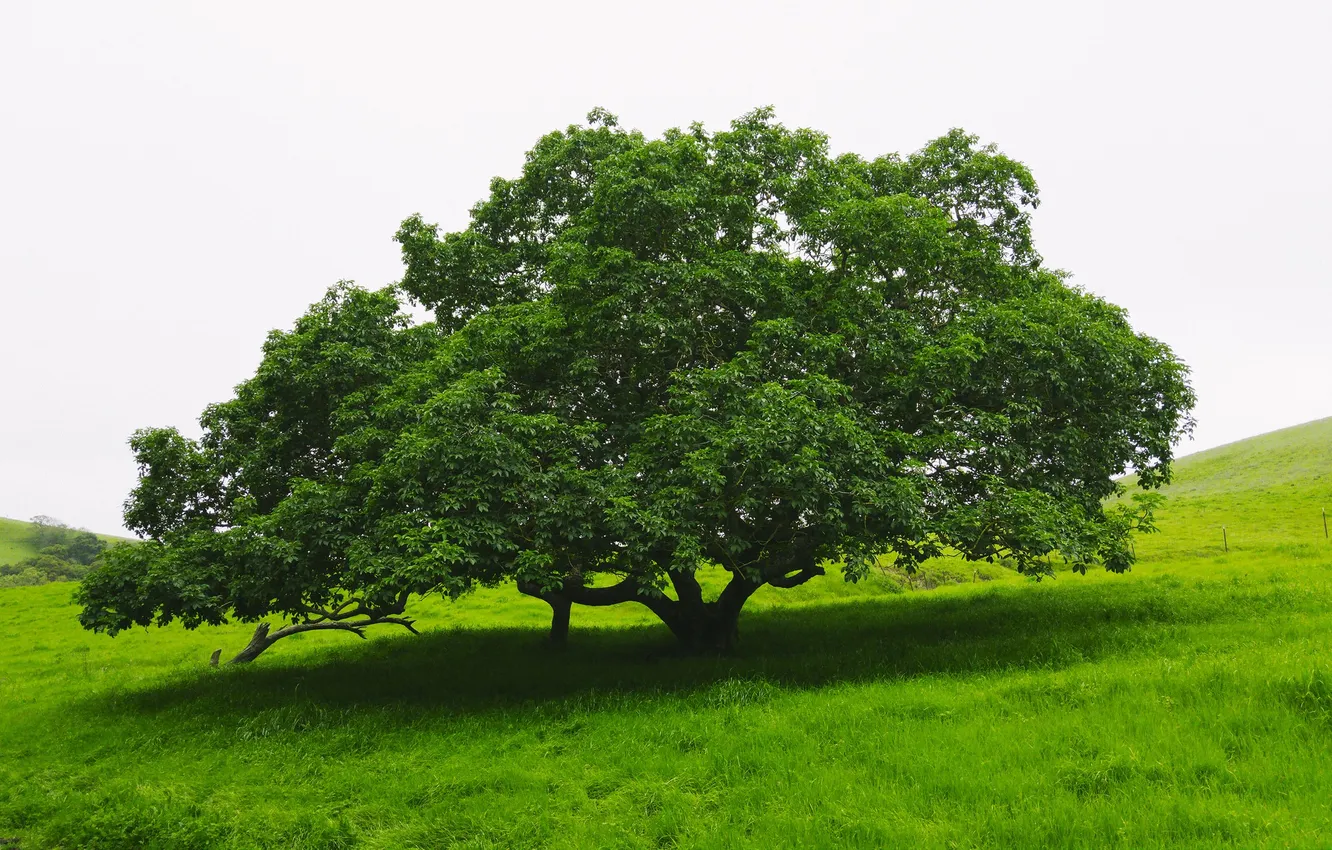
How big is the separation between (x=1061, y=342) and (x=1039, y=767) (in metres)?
9.39

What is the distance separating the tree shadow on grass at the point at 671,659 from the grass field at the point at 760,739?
0.40 feet

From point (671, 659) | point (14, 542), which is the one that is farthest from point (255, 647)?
point (14, 542)

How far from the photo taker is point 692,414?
44.8ft

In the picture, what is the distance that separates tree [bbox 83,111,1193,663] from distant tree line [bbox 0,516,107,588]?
2807 inches

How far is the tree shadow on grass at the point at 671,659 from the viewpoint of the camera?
1441 cm

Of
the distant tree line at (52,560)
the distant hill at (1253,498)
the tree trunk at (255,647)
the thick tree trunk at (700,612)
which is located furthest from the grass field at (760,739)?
the distant tree line at (52,560)

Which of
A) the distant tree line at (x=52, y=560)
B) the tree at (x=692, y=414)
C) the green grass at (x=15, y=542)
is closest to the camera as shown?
the tree at (x=692, y=414)

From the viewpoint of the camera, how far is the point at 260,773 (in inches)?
458

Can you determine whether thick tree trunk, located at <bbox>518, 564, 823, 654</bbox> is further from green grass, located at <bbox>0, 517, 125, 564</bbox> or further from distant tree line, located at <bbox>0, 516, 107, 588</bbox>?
green grass, located at <bbox>0, 517, 125, 564</bbox>

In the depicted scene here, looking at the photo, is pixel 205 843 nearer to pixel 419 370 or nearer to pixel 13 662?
pixel 419 370

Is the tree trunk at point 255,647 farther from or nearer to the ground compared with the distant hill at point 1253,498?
nearer to the ground

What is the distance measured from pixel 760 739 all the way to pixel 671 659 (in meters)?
7.84

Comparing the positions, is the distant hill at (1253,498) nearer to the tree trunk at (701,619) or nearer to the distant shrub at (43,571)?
the tree trunk at (701,619)

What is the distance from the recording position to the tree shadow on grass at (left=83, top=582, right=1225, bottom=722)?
14414 millimetres
